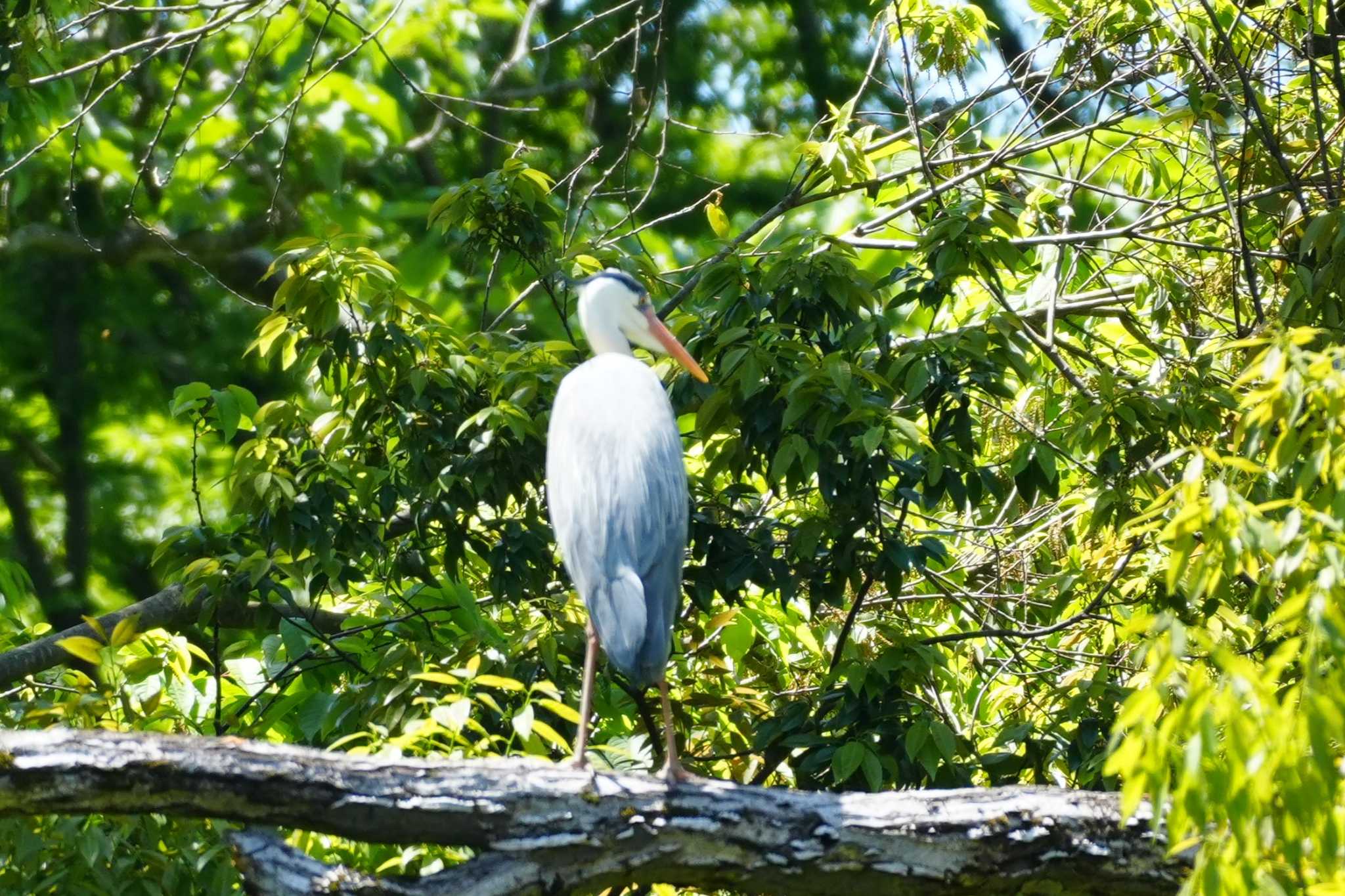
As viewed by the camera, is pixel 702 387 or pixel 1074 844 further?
pixel 702 387

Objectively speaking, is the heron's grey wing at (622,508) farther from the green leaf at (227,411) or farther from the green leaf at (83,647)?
the green leaf at (83,647)

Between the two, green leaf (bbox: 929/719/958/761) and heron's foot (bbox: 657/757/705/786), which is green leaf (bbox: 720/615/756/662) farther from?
heron's foot (bbox: 657/757/705/786)

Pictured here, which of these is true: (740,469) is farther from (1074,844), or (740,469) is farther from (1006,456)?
(1074,844)

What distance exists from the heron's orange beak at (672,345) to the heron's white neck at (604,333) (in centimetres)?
12

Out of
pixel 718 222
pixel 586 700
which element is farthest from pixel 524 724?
pixel 718 222

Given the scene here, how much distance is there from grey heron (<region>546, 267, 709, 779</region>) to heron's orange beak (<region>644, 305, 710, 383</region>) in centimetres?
14

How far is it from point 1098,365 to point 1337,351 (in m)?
1.98

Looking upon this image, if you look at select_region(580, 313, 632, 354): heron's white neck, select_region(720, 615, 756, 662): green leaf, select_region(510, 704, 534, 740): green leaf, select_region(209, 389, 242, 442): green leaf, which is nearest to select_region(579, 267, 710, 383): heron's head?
select_region(580, 313, 632, 354): heron's white neck

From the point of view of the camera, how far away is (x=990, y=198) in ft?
13.8

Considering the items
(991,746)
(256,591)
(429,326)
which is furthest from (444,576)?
(991,746)

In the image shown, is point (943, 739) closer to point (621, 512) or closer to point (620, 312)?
point (621, 512)

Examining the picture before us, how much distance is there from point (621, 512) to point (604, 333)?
96cm

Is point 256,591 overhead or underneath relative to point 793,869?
overhead

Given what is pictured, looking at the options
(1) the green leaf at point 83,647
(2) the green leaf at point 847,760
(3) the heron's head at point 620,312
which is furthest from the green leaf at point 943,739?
(1) the green leaf at point 83,647
